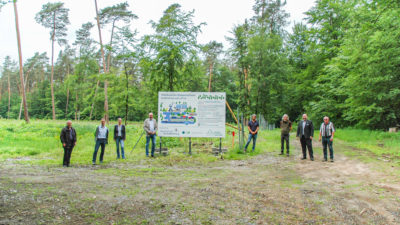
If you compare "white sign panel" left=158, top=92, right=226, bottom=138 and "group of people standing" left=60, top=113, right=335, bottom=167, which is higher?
"white sign panel" left=158, top=92, right=226, bottom=138

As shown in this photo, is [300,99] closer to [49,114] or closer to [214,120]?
[214,120]

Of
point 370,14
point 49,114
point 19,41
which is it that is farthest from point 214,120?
point 49,114

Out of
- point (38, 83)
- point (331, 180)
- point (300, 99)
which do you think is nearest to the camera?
point (331, 180)

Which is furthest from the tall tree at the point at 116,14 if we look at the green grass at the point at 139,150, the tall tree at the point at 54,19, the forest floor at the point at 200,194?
the forest floor at the point at 200,194

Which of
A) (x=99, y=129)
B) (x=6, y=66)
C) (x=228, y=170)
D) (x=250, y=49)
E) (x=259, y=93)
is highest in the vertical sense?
(x=6, y=66)

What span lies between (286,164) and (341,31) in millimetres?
20755

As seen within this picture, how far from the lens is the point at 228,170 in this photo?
812 centimetres

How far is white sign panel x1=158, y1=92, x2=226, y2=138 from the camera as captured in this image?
35.8 ft

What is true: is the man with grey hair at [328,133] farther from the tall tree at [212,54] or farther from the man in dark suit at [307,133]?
the tall tree at [212,54]

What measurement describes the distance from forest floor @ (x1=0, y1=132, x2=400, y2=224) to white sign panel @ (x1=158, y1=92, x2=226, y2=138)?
2.52 meters

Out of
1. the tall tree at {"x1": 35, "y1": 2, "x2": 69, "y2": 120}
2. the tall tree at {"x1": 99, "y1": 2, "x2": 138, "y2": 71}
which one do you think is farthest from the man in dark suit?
the tall tree at {"x1": 35, "y1": 2, "x2": 69, "y2": 120}

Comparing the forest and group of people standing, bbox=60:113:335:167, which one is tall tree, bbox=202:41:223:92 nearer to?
the forest

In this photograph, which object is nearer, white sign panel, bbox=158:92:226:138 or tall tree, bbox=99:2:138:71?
white sign panel, bbox=158:92:226:138

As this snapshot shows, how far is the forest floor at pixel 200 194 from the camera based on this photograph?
159 inches
